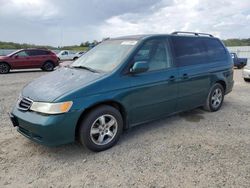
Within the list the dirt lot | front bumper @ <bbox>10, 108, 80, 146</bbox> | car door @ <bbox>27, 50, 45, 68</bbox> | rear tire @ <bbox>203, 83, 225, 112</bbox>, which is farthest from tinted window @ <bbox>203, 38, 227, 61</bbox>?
car door @ <bbox>27, 50, 45, 68</bbox>

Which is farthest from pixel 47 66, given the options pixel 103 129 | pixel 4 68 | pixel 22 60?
pixel 103 129

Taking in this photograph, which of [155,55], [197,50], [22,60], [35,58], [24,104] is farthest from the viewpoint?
[35,58]

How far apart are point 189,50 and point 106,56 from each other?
1.75 m

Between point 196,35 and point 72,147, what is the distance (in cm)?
352

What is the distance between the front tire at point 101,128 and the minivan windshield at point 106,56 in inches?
27.0

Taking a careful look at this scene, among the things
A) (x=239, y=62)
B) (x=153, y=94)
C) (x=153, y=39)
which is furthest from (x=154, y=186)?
(x=239, y=62)

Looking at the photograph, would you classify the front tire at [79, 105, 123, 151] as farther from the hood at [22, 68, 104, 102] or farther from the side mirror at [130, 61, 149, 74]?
the side mirror at [130, 61, 149, 74]

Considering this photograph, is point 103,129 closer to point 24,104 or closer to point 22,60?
point 24,104

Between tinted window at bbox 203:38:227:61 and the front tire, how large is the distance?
9.35 feet

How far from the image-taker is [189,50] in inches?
184

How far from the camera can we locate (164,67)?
4113mm

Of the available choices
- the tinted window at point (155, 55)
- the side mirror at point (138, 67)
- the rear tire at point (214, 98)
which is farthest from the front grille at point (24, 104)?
the rear tire at point (214, 98)

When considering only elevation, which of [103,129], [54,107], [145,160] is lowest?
[145,160]

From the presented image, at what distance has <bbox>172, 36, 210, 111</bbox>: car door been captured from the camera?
4406 millimetres
